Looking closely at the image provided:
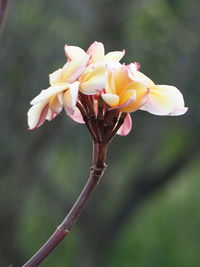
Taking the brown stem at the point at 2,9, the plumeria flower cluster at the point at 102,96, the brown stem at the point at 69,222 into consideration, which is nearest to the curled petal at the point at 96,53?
the plumeria flower cluster at the point at 102,96

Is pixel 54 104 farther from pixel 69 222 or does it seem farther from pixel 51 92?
pixel 69 222

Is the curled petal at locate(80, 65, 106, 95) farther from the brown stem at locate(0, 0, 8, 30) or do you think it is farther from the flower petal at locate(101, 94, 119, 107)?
the brown stem at locate(0, 0, 8, 30)

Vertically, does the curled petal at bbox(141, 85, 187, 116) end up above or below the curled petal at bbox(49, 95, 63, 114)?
above

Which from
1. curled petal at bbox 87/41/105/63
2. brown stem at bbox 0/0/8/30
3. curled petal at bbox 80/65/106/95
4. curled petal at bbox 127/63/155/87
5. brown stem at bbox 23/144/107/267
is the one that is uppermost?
brown stem at bbox 0/0/8/30

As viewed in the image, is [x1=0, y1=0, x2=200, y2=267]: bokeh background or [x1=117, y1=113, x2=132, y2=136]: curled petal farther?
[x1=0, y1=0, x2=200, y2=267]: bokeh background

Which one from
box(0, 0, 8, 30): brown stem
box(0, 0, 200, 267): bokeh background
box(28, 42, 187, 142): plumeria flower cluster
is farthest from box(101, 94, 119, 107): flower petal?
box(0, 0, 200, 267): bokeh background

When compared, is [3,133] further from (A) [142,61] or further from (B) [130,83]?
(B) [130,83]
